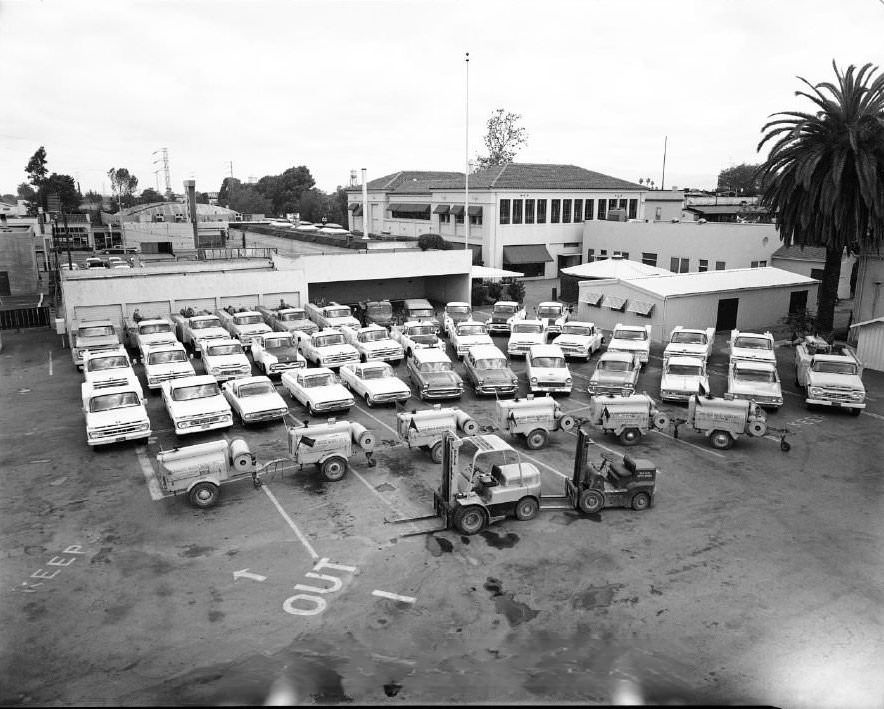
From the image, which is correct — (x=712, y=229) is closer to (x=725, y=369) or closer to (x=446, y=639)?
(x=725, y=369)

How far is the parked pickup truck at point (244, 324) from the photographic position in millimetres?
28609

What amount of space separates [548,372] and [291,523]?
466 inches

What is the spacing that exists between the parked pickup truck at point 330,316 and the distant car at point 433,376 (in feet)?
24.7

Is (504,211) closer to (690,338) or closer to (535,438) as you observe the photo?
(690,338)

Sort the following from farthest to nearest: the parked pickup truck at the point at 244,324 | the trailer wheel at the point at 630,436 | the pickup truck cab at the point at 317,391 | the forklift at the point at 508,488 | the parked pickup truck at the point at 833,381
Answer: the parked pickup truck at the point at 244,324, the parked pickup truck at the point at 833,381, the pickup truck cab at the point at 317,391, the trailer wheel at the point at 630,436, the forklift at the point at 508,488

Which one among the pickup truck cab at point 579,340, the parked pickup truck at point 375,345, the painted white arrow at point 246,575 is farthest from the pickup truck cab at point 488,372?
the painted white arrow at point 246,575

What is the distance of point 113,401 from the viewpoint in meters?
18.6

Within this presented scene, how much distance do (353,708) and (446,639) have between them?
7.01 feet

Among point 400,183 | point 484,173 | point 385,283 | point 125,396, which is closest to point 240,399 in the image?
point 125,396

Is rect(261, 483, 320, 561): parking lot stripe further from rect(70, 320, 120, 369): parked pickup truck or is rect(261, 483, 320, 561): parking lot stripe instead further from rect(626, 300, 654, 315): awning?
rect(626, 300, 654, 315): awning

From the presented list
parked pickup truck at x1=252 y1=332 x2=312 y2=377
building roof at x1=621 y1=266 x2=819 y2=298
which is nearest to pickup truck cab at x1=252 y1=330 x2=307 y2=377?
parked pickup truck at x1=252 y1=332 x2=312 y2=377

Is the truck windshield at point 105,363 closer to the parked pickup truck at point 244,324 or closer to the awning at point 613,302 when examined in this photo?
the parked pickup truck at point 244,324

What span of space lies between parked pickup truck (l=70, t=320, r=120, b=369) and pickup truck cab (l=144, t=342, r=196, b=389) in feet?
12.0

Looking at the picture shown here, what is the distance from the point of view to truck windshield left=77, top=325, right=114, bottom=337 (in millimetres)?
27484
